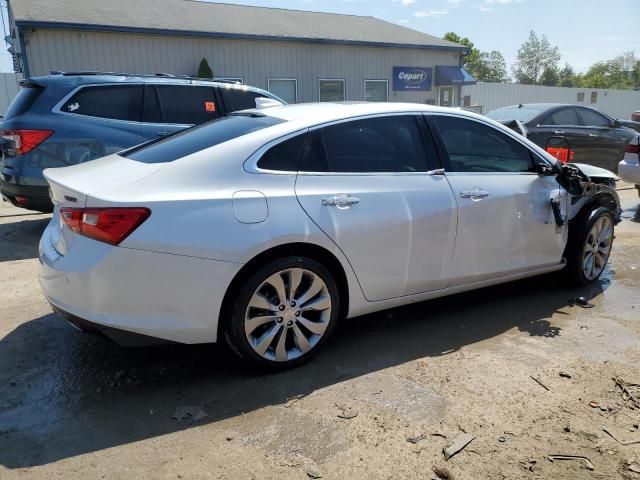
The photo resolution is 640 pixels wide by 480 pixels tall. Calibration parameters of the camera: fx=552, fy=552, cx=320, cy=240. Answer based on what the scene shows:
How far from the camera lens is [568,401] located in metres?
3.06

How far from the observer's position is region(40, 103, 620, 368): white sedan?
2842 mm

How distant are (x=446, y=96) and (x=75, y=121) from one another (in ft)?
61.4

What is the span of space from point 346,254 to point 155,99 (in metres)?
4.50

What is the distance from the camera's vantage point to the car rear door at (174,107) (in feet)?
22.1

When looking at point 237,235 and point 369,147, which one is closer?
point 237,235

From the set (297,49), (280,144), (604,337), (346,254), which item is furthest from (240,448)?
(297,49)

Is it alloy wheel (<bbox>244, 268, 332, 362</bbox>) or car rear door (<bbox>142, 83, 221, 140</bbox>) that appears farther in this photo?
car rear door (<bbox>142, 83, 221, 140</bbox>)

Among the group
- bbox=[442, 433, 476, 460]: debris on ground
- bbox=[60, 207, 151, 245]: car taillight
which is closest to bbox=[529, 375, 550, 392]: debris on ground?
bbox=[442, 433, 476, 460]: debris on ground

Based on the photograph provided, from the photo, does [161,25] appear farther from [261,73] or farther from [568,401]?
[568,401]

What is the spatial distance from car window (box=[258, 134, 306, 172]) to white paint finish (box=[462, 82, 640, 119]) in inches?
895

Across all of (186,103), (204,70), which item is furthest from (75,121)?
(204,70)

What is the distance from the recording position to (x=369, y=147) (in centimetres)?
363

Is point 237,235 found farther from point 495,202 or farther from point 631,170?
point 631,170

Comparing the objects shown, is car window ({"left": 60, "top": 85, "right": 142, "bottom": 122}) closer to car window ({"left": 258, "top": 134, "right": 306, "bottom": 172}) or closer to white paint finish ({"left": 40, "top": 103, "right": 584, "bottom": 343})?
white paint finish ({"left": 40, "top": 103, "right": 584, "bottom": 343})
